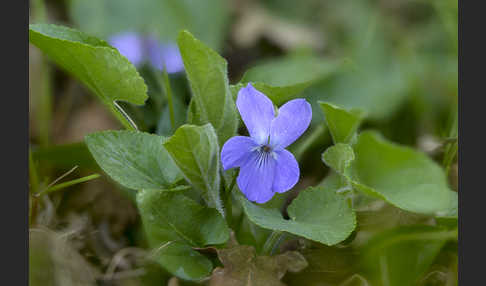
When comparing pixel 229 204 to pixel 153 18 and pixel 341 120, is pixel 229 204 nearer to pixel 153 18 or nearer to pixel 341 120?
pixel 341 120

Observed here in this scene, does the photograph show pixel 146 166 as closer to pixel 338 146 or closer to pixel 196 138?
pixel 196 138

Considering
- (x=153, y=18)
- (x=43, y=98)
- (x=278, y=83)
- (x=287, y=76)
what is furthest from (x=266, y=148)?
(x=153, y=18)

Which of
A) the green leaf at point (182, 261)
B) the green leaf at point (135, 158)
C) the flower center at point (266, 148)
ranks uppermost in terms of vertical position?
the flower center at point (266, 148)

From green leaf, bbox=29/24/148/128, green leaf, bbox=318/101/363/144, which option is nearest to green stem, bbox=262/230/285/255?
green leaf, bbox=318/101/363/144

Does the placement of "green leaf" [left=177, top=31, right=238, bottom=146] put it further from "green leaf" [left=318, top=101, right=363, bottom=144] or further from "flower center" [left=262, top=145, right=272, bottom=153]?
"green leaf" [left=318, top=101, right=363, bottom=144]

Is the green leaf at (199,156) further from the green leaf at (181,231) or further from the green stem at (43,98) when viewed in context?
the green stem at (43,98)

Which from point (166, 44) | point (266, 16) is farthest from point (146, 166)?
point (266, 16)

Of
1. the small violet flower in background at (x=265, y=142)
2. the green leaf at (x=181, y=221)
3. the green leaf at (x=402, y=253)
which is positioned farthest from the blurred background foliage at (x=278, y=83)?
the small violet flower in background at (x=265, y=142)
